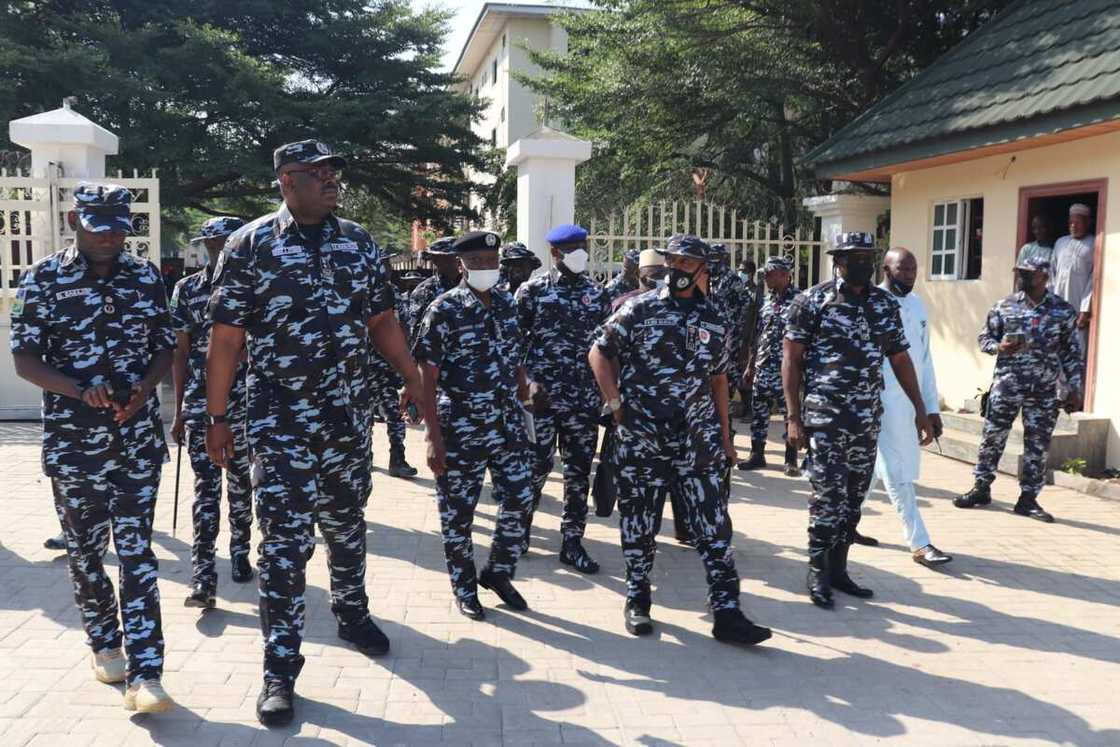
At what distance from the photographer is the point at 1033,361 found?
6.74m

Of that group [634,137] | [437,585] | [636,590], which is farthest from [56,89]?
[636,590]

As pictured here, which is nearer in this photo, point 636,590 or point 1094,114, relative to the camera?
point 636,590

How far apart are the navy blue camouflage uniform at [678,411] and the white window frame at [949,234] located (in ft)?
22.4

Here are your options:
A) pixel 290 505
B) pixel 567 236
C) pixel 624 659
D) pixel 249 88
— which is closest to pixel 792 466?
pixel 567 236

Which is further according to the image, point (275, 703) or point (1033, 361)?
point (1033, 361)

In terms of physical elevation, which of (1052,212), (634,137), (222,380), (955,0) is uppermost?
(955,0)

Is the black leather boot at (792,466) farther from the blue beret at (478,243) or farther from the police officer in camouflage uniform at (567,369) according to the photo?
the blue beret at (478,243)

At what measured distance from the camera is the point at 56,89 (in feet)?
53.1

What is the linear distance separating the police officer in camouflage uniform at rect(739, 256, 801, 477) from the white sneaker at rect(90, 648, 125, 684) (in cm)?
574

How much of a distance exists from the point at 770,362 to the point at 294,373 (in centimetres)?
569

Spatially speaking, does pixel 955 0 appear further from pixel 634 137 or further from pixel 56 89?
pixel 56 89

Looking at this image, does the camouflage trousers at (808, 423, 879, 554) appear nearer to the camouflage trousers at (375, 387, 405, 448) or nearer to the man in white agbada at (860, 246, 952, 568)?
the man in white agbada at (860, 246, 952, 568)

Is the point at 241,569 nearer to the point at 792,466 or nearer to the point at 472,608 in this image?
the point at 472,608

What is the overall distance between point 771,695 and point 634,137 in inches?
495
